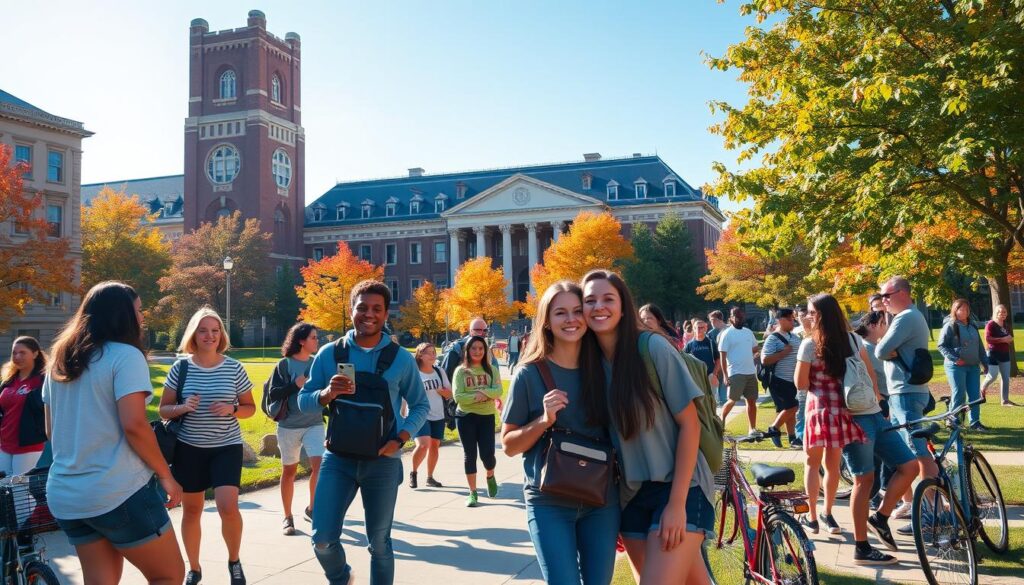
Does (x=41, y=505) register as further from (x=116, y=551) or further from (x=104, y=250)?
(x=104, y=250)

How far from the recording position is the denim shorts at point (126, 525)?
3770mm

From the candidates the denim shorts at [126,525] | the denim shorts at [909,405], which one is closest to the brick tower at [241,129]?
the denim shorts at [909,405]

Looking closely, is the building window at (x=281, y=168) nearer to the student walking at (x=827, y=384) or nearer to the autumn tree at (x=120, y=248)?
the autumn tree at (x=120, y=248)

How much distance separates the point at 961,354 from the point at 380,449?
411 inches

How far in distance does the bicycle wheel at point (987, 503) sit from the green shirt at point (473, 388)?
4563 millimetres

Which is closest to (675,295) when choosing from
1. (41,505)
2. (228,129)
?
(228,129)

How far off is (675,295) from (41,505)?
57.4 metres

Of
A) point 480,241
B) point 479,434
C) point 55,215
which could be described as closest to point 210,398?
point 479,434

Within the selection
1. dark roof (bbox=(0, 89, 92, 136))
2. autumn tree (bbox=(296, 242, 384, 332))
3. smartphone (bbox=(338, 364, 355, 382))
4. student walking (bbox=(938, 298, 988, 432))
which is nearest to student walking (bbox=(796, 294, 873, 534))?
smartphone (bbox=(338, 364, 355, 382))

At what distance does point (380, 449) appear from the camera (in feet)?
15.7

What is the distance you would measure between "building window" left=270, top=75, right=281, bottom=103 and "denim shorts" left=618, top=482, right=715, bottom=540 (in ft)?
Answer: 275

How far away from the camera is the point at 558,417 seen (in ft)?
12.3

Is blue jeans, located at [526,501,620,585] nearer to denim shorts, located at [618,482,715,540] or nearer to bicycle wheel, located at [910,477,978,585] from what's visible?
denim shorts, located at [618,482,715,540]

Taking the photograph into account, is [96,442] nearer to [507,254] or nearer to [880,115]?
[880,115]
